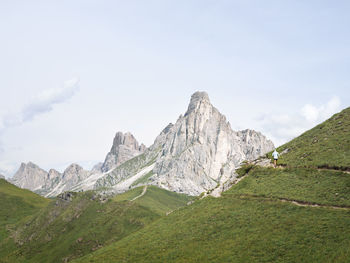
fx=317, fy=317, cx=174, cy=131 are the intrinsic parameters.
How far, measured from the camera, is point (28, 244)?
530 ft

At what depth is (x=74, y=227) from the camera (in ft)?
514

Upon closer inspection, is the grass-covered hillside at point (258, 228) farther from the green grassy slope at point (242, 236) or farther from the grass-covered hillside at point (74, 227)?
the grass-covered hillside at point (74, 227)

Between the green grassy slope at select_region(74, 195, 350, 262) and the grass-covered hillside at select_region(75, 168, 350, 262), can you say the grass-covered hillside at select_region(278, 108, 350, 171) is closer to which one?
the grass-covered hillside at select_region(75, 168, 350, 262)

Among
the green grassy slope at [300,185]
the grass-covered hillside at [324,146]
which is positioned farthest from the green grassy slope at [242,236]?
the grass-covered hillside at [324,146]

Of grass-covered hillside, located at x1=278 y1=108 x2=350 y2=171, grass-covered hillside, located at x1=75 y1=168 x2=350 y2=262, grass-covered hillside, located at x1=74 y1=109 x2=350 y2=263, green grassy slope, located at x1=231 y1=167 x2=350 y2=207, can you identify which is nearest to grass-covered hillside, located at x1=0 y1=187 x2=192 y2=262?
grass-covered hillside, located at x1=74 y1=109 x2=350 y2=263

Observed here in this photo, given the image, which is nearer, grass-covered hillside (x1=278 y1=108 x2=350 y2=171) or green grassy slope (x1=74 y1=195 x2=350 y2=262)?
green grassy slope (x1=74 y1=195 x2=350 y2=262)

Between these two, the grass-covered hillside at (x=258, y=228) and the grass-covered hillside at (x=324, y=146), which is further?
the grass-covered hillside at (x=324, y=146)

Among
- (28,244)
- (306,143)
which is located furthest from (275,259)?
(28,244)

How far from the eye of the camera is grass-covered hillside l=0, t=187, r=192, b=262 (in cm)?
13775

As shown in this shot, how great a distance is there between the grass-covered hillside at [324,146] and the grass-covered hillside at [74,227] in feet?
268

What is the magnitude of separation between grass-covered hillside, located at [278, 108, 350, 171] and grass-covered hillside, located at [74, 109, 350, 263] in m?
0.21

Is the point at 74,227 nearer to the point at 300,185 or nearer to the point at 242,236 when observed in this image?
the point at 242,236

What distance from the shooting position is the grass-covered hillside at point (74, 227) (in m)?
138

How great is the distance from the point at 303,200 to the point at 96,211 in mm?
125179
